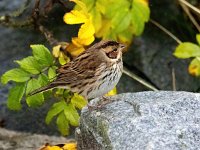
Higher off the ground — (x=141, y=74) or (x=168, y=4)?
(x=168, y=4)

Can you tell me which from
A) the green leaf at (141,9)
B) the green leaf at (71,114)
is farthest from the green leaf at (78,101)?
the green leaf at (141,9)

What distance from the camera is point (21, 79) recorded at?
4.63m

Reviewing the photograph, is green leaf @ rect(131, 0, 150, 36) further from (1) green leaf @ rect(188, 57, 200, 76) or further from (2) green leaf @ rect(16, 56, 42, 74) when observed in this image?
(2) green leaf @ rect(16, 56, 42, 74)

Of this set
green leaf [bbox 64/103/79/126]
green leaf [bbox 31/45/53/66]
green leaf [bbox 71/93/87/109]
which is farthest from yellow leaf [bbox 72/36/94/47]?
green leaf [bbox 64/103/79/126]

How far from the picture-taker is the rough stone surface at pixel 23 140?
5594mm

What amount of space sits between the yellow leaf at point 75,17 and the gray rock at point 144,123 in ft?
2.07

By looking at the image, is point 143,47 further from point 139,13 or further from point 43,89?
point 43,89

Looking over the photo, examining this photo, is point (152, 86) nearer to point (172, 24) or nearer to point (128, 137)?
point (172, 24)

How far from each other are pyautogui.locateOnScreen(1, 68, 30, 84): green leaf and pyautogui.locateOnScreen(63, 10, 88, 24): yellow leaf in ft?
1.55

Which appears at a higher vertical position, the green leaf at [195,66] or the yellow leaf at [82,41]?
the yellow leaf at [82,41]

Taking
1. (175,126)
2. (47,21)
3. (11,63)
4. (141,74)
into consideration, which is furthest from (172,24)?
(175,126)

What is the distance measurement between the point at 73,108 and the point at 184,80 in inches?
78.5

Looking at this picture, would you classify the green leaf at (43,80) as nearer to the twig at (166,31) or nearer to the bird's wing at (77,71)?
the bird's wing at (77,71)

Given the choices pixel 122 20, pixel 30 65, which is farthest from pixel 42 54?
pixel 122 20
